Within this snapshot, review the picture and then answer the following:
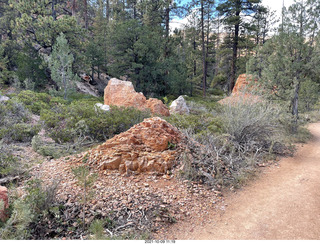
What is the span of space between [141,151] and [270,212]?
244 cm

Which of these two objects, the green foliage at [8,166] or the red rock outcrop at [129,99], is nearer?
the green foliage at [8,166]

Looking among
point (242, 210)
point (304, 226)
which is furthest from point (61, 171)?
point (304, 226)

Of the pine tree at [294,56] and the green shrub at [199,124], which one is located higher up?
the pine tree at [294,56]

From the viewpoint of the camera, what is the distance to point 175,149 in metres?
4.47

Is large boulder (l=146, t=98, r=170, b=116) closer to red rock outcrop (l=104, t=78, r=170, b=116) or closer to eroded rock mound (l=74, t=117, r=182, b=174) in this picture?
red rock outcrop (l=104, t=78, r=170, b=116)

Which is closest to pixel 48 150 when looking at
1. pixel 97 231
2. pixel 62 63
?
pixel 97 231

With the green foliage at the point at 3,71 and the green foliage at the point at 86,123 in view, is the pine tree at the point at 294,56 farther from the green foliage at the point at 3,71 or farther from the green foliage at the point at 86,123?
the green foliage at the point at 3,71

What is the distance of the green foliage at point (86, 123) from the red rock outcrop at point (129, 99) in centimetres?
179

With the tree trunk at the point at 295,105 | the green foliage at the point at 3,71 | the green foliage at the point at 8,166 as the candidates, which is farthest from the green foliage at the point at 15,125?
the tree trunk at the point at 295,105

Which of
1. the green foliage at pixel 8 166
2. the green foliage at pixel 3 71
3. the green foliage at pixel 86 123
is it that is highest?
the green foliage at pixel 3 71

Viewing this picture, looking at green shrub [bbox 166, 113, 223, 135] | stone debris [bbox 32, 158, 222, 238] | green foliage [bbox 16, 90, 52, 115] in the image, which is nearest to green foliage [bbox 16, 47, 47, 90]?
green foliage [bbox 16, 90, 52, 115]

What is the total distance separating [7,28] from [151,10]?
11.9 m

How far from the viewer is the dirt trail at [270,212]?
270 cm

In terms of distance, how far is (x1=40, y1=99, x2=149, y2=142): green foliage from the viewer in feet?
20.5
